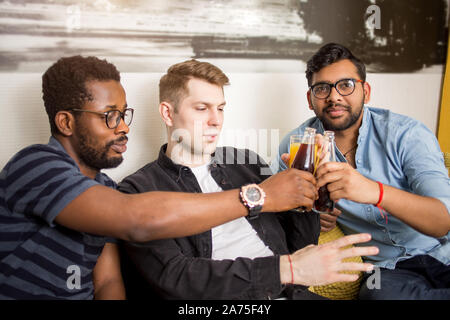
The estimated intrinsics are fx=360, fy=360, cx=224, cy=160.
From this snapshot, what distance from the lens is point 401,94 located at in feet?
9.74

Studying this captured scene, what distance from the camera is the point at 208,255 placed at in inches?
60.1

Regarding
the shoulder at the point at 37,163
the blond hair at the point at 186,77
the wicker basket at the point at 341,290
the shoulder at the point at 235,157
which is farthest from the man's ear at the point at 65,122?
the wicker basket at the point at 341,290

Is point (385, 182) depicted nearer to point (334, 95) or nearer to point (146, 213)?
point (334, 95)

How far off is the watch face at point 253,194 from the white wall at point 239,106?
1010 millimetres

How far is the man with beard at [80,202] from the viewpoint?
3.75 ft

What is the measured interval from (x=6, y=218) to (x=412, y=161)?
1768 mm

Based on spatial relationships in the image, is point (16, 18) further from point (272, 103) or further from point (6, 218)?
point (272, 103)

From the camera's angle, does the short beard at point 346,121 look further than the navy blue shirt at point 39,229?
Yes

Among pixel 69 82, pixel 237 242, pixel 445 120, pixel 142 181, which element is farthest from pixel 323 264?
pixel 445 120

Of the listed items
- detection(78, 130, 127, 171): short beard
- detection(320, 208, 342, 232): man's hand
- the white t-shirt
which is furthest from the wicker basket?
detection(78, 130, 127, 171): short beard

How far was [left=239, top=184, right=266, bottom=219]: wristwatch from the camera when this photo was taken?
1.25 meters

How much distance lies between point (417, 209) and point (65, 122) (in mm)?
1443

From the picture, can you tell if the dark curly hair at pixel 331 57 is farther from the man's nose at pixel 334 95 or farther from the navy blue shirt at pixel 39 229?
the navy blue shirt at pixel 39 229

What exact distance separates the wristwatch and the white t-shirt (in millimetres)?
366
